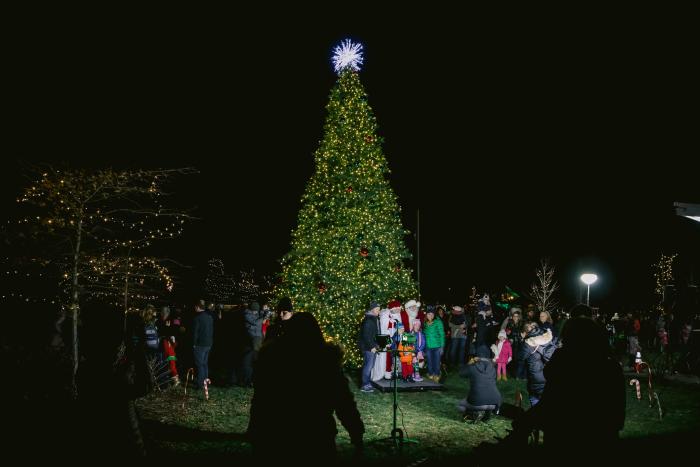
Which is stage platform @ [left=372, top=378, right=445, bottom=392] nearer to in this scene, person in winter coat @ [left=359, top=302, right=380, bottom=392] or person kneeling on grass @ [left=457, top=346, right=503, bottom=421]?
person in winter coat @ [left=359, top=302, right=380, bottom=392]

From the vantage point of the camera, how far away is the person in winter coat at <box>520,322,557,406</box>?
29.1 feet

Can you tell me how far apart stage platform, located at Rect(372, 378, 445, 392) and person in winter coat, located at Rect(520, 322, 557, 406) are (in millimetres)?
3595

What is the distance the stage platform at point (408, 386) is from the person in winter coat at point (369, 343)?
28 centimetres

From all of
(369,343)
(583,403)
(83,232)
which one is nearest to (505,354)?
(369,343)

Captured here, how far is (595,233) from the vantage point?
187 feet

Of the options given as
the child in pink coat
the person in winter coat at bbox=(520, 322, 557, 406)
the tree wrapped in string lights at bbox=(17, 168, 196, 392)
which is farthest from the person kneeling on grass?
the tree wrapped in string lights at bbox=(17, 168, 196, 392)

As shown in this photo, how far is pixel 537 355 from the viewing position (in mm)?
8914

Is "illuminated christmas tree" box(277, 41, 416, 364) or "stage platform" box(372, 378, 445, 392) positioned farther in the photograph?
"illuminated christmas tree" box(277, 41, 416, 364)

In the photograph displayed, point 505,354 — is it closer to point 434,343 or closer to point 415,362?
point 434,343

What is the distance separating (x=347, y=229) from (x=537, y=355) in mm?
7830

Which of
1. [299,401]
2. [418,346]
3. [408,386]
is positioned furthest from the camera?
[418,346]

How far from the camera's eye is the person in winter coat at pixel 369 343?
1241 cm

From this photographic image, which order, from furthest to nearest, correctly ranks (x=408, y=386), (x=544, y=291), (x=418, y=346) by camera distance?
(x=544, y=291) → (x=418, y=346) → (x=408, y=386)

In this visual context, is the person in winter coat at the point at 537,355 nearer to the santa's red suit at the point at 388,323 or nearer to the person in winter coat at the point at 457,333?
the santa's red suit at the point at 388,323
